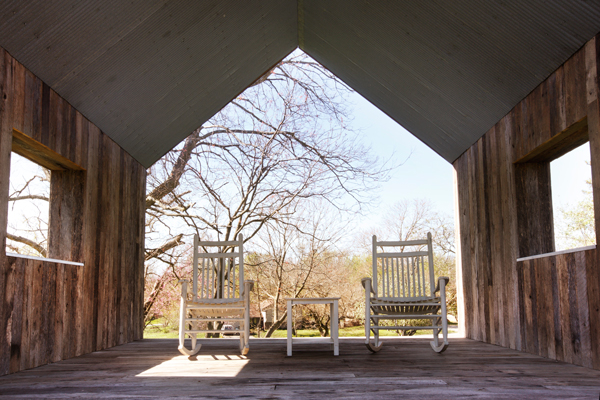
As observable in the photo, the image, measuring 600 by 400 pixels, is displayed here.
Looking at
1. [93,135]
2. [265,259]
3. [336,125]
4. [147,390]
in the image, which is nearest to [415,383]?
[147,390]

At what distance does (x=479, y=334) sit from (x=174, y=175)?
5.53 meters

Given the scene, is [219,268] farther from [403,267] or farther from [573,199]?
[573,199]

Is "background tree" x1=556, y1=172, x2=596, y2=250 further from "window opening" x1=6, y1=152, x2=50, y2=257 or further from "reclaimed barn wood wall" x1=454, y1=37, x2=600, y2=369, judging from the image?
"window opening" x1=6, y1=152, x2=50, y2=257

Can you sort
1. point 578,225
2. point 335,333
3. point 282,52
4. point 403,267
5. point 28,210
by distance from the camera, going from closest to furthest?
point 578,225
point 335,333
point 403,267
point 282,52
point 28,210

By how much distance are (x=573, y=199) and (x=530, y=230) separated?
1.56ft

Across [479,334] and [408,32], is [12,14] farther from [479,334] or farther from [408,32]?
[479,334]

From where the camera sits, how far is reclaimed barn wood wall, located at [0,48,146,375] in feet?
10.5

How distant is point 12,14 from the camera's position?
9.46ft

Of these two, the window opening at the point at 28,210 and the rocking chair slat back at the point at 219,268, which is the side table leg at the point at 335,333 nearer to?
the rocking chair slat back at the point at 219,268

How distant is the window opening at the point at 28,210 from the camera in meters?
5.75

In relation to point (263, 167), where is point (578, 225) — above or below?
below

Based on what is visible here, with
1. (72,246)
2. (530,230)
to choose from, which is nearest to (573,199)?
(530,230)

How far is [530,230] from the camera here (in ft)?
13.9

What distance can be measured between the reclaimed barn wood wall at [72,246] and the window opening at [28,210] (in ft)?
4.01
